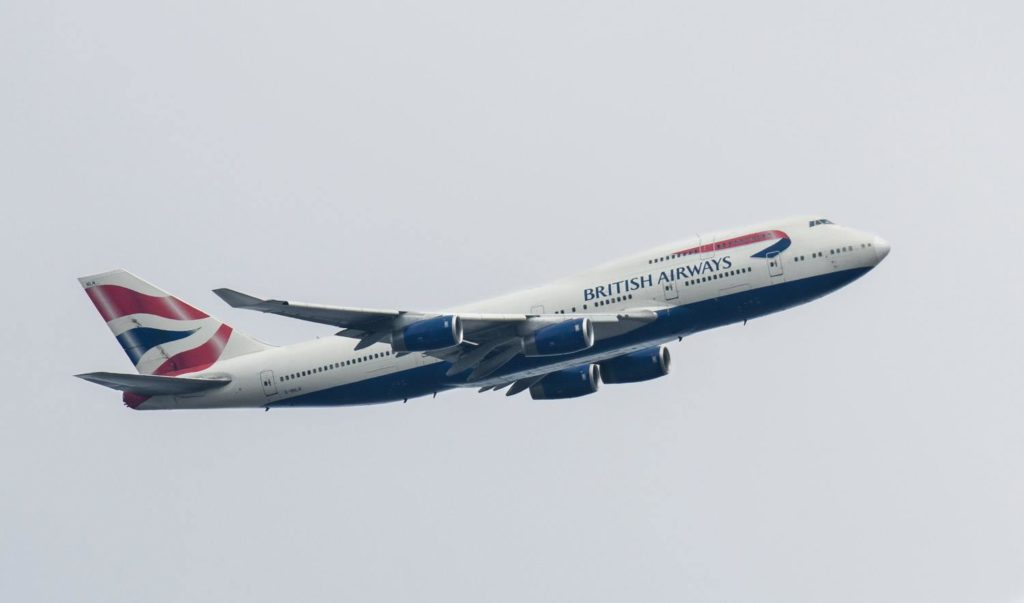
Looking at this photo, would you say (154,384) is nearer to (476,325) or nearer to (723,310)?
(476,325)

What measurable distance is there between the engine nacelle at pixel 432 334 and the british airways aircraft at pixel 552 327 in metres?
0.05

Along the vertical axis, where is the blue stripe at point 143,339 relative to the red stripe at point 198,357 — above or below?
above

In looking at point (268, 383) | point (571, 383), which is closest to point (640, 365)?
point (571, 383)

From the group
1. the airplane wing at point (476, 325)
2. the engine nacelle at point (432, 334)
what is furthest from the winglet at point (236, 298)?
the engine nacelle at point (432, 334)

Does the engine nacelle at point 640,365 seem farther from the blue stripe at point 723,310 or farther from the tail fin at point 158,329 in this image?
the tail fin at point 158,329

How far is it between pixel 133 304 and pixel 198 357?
5028 millimetres

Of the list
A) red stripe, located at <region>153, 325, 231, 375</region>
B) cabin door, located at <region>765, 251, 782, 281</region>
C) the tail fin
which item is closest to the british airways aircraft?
cabin door, located at <region>765, 251, 782, 281</region>

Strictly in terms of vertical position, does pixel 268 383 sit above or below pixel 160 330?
below

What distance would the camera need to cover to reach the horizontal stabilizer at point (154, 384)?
67.2m

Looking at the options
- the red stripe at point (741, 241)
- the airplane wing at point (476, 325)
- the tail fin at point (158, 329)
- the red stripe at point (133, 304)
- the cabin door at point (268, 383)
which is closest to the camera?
the airplane wing at point (476, 325)

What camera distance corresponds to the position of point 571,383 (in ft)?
236

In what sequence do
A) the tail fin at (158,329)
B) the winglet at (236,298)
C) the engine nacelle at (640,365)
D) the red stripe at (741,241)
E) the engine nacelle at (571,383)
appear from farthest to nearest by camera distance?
1. the tail fin at (158,329)
2. the engine nacelle at (571,383)
3. the engine nacelle at (640,365)
4. the red stripe at (741,241)
5. the winglet at (236,298)

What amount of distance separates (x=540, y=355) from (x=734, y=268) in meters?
8.82

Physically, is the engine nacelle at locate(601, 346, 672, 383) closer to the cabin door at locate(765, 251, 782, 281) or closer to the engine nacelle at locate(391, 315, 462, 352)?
the cabin door at locate(765, 251, 782, 281)
